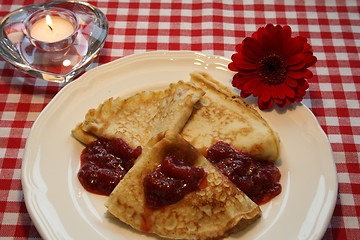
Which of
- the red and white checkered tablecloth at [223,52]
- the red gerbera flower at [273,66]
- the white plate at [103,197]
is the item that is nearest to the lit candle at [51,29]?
the red and white checkered tablecloth at [223,52]

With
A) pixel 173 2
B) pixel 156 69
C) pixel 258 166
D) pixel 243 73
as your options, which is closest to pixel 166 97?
pixel 156 69

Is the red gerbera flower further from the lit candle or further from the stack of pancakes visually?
the lit candle

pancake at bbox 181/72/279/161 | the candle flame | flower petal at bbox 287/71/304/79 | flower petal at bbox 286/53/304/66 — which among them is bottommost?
pancake at bbox 181/72/279/161

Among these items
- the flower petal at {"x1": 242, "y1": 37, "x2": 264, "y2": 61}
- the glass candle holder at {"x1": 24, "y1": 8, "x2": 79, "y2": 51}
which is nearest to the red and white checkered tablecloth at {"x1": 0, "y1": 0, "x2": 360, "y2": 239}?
the glass candle holder at {"x1": 24, "y1": 8, "x2": 79, "y2": 51}

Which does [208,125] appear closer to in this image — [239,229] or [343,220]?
[239,229]

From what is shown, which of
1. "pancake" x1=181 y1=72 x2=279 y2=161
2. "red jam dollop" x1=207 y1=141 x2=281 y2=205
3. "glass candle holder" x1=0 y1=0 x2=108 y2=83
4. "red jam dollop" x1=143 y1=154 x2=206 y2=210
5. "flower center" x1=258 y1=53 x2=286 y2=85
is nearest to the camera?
"red jam dollop" x1=143 y1=154 x2=206 y2=210
